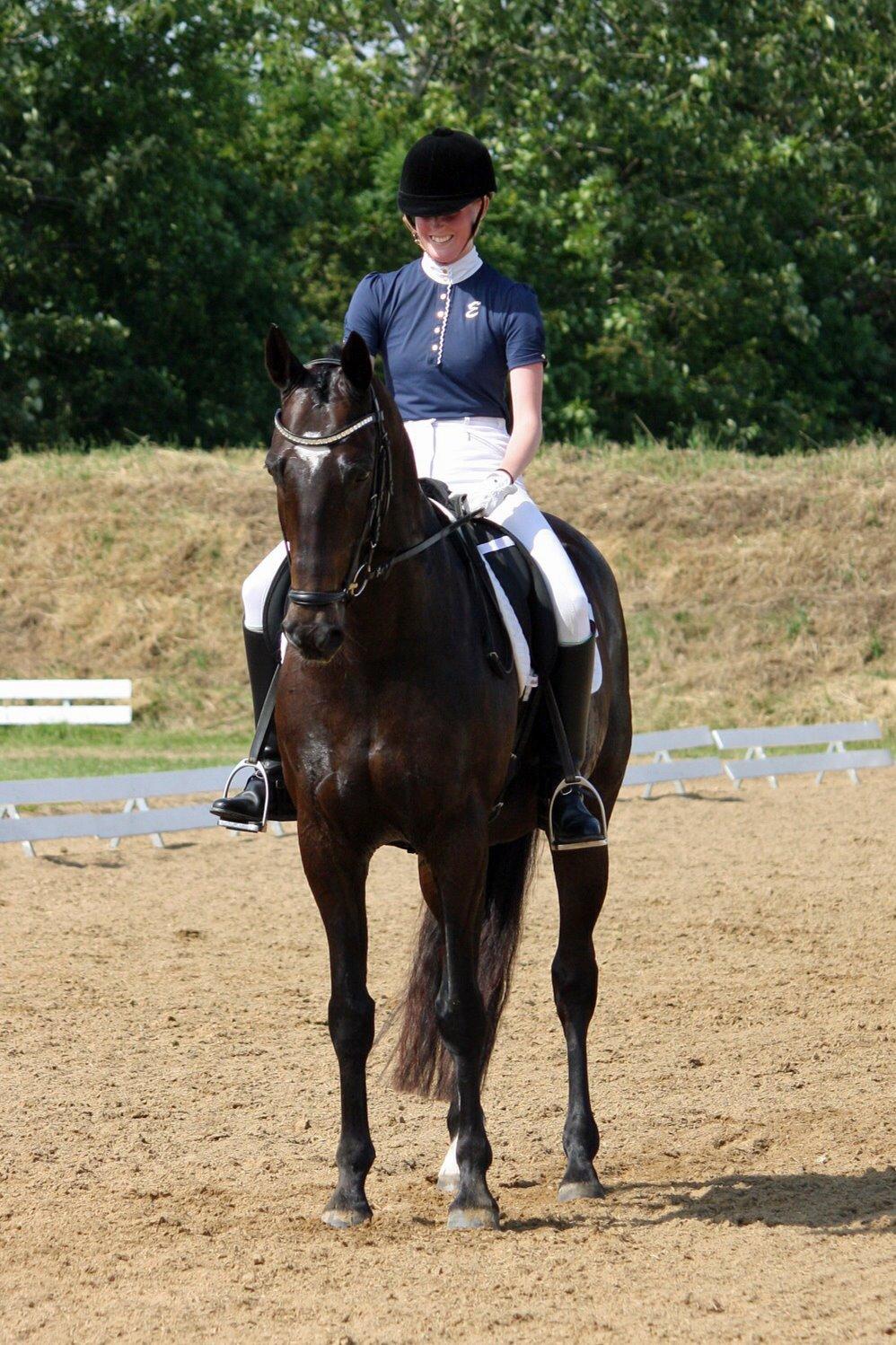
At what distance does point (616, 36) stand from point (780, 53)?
3165 millimetres

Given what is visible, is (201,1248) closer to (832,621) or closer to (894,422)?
(832,621)

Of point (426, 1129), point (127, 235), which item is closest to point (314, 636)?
point (426, 1129)

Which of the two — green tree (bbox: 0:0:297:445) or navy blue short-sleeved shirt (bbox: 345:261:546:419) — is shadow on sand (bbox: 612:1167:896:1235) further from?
green tree (bbox: 0:0:297:445)

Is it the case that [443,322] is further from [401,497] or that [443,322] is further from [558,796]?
[558,796]

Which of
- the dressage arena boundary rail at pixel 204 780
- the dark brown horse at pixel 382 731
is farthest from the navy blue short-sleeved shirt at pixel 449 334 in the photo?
the dressage arena boundary rail at pixel 204 780

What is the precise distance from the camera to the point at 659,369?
30.2m

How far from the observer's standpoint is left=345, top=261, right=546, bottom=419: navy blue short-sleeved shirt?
5.18 metres

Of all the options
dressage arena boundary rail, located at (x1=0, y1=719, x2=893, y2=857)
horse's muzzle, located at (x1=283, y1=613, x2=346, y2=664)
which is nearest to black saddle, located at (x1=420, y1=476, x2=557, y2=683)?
horse's muzzle, located at (x1=283, y1=613, x2=346, y2=664)

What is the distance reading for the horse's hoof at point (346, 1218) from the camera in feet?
15.3

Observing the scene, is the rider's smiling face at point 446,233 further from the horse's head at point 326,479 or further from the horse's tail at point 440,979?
the horse's tail at point 440,979

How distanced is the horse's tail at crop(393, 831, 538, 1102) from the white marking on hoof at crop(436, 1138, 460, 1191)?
1.03ft

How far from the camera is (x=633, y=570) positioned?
2225 cm

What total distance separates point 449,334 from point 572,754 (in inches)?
56.0

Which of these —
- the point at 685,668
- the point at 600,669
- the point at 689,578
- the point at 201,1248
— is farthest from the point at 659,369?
the point at 201,1248
